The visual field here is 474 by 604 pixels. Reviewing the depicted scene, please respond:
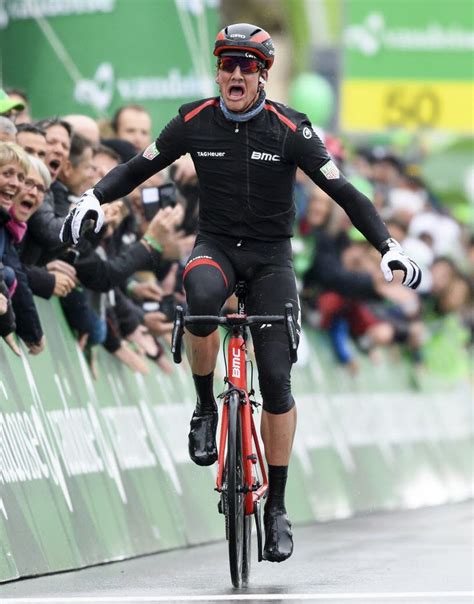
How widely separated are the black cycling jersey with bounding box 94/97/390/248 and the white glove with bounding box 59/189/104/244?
8.6 inches

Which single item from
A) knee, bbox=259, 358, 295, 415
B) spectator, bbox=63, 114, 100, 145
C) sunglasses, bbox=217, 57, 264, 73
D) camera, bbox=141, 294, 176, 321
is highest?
sunglasses, bbox=217, 57, 264, 73

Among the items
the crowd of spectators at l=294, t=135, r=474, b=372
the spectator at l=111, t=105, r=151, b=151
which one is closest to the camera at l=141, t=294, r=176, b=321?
the spectator at l=111, t=105, r=151, b=151

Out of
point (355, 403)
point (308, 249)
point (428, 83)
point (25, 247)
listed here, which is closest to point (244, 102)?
point (25, 247)

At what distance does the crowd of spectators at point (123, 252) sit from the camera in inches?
486

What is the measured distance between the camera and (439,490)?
20.6 meters

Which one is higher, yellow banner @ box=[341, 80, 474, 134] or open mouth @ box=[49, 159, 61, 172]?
open mouth @ box=[49, 159, 61, 172]

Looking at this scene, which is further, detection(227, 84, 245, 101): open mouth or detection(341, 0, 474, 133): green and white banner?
detection(341, 0, 474, 133): green and white banner


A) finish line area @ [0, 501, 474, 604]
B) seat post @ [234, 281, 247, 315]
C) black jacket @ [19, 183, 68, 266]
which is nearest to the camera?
finish line area @ [0, 501, 474, 604]

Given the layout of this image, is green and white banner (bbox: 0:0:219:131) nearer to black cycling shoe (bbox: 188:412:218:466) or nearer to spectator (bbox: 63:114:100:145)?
spectator (bbox: 63:114:100:145)

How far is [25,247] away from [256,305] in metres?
1.76

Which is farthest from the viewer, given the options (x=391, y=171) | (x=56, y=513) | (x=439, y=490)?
(x=391, y=171)

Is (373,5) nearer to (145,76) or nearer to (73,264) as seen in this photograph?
(145,76)

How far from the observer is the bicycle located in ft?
36.3

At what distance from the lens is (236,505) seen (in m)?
11.1
